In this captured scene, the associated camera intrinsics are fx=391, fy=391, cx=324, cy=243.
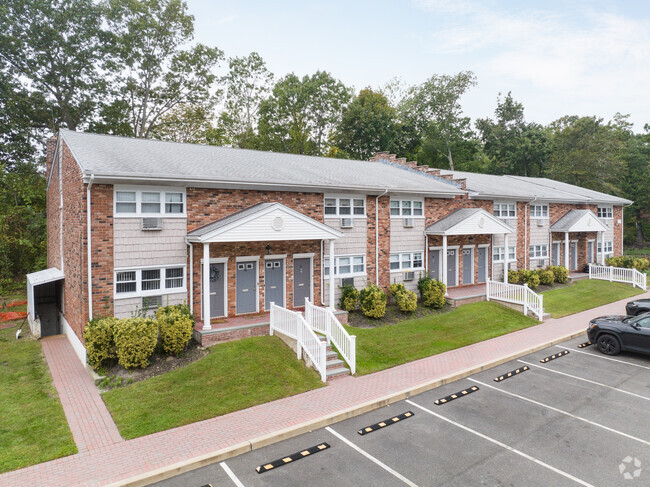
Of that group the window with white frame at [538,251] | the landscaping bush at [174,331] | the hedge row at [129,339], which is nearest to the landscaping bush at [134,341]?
the hedge row at [129,339]

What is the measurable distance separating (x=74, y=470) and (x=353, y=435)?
519cm

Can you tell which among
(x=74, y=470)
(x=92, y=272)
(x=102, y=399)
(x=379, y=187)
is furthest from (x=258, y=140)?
(x=74, y=470)

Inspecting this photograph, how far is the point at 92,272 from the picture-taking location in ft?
38.2

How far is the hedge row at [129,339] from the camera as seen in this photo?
10625 millimetres

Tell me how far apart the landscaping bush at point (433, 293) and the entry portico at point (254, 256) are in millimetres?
5348

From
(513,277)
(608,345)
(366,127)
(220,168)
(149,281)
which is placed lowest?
(608,345)

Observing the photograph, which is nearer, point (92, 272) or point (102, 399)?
point (102, 399)

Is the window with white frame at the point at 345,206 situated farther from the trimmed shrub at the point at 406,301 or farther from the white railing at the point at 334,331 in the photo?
the white railing at the point at 334,331

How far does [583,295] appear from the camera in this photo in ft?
73.1

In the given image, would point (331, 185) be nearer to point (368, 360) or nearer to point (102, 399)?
point (368, 360)

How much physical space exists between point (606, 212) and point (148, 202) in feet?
108

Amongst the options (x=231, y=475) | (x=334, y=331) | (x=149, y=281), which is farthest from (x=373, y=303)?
(x=231, y=475)

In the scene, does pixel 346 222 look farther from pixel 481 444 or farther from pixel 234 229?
pixel 481 444

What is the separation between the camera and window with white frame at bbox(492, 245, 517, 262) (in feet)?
74.9
